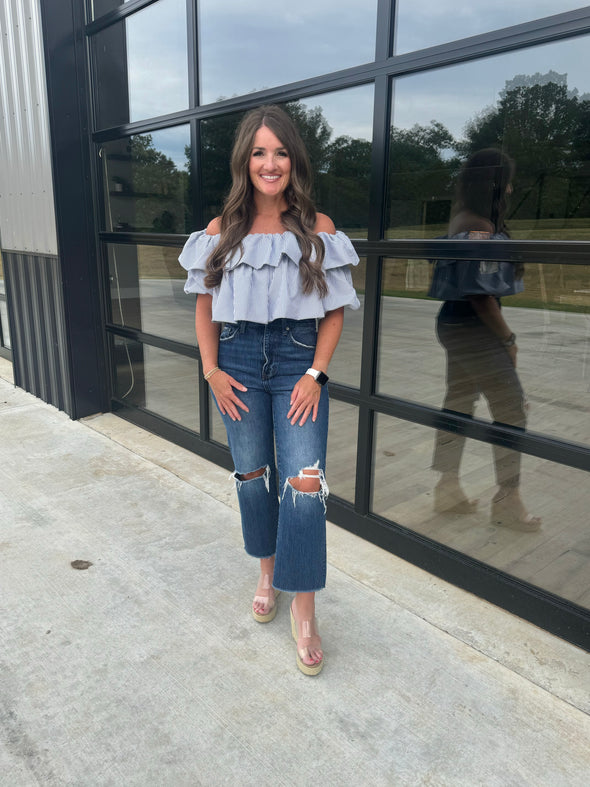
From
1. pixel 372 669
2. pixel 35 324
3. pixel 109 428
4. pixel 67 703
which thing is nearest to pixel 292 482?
pixel 372 669

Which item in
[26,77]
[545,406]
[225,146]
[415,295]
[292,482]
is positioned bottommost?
[292,482]

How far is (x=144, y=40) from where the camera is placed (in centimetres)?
353

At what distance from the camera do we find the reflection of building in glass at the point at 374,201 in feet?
6.25

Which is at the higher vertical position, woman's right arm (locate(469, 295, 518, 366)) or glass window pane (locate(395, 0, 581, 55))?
glass window pane (locate(395, 0, 581, 55))

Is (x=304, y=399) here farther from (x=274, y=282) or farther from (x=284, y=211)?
(x=284, y=211)

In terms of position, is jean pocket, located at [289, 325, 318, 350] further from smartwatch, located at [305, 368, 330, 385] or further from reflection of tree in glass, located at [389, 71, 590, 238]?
reflection of tree in glass, located at [389, 71, 590, 238]

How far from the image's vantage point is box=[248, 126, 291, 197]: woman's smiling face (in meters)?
1.81

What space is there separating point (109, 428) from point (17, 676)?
2.42 metres

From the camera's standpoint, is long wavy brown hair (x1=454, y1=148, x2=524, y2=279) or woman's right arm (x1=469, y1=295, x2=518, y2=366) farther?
woman's right arm (x1=469, y1=295, x2=518, y2=366)

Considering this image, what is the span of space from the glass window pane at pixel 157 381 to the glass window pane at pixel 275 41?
5.09 feet

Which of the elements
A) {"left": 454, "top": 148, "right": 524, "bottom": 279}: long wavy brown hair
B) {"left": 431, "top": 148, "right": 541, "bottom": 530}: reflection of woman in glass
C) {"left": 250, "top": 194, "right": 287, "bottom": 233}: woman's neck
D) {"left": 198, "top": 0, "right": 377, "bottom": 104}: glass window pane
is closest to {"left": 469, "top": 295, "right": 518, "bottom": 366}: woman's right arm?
{"left": 431, "top": 148, "right": 541, "bottom": 530}: reflection of woman in glass

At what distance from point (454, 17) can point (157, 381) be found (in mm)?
2749

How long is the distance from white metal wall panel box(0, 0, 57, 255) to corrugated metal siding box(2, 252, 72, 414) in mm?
170

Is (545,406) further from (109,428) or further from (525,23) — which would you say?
(109,428)
